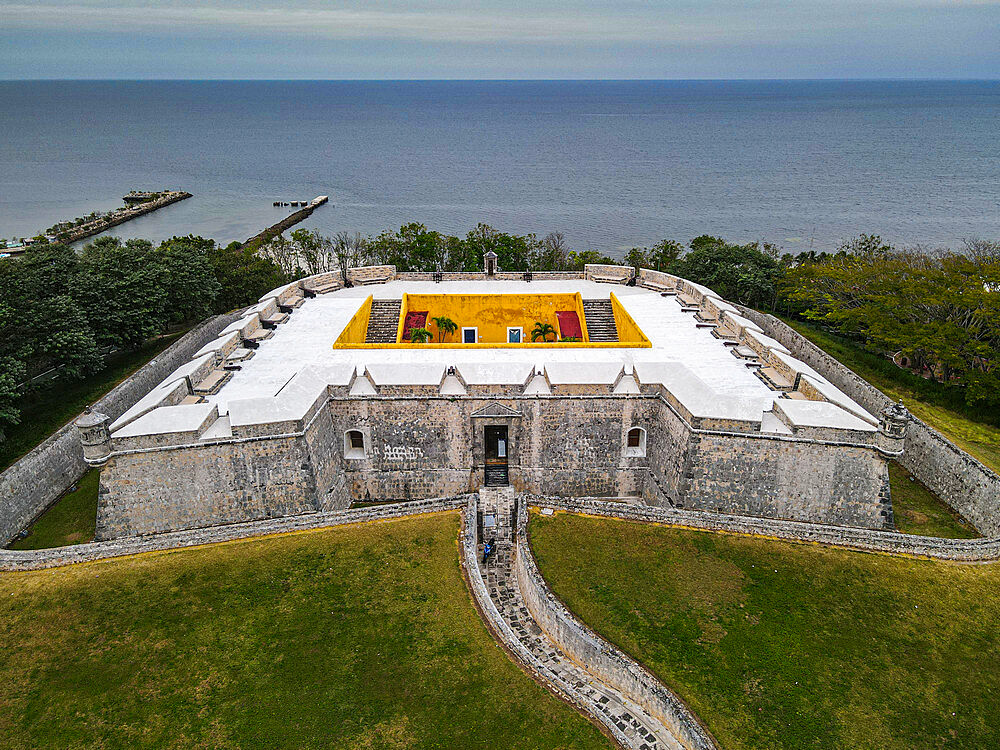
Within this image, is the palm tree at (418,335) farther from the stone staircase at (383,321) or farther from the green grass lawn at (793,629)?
the green grass lawn at (793,629)

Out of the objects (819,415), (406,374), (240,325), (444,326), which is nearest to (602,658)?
(819,415)

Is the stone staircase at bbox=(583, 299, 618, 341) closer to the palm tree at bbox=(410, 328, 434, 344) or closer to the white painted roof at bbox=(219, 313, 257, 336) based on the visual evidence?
the palm tree at bbox=(410, 328, 434, 344)

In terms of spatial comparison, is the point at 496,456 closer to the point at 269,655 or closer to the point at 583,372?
the point at 583,372

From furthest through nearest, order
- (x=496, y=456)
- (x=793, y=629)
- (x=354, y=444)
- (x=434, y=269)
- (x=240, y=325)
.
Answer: (x=434, y=269)
(x=240, y=325)
(x=496, y=456)
(x=354, y=444)
(x=793, y=629)

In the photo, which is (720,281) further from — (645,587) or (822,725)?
(822,725)

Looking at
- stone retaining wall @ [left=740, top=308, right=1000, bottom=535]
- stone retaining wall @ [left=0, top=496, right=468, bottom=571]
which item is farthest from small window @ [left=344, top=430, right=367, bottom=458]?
stone retaining wall @ [left=740, top=308, right=1000, bottom=535]
